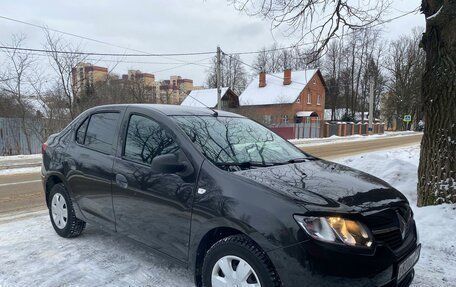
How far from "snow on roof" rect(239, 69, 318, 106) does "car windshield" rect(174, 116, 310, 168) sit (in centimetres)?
4480

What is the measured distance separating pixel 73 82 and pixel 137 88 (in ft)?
45.2

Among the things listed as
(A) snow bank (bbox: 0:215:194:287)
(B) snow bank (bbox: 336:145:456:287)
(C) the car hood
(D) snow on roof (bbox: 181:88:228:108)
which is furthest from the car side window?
(D) snow on roof (bbox: 181:88:228:108)

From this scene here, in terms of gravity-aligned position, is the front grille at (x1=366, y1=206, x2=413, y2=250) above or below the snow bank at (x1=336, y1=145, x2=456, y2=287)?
above

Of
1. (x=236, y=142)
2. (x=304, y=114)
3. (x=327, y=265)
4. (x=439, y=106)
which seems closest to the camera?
(x=327, y=265)

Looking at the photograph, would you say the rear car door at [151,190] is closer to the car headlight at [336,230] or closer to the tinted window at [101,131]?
the tinted window at [101,131]

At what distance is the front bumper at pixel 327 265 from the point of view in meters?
2.32

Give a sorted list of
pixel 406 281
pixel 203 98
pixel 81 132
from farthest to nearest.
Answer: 1. pixel 203 98
2. pixel 81 132
3. pixel 406 281

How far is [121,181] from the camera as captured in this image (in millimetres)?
3576

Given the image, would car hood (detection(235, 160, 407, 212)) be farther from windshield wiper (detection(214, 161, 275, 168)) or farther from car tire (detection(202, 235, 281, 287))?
car tire (detection(202, 235, 281, 287))

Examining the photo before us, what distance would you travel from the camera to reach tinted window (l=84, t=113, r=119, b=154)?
156 inches

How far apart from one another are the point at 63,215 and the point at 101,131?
4.20 ft

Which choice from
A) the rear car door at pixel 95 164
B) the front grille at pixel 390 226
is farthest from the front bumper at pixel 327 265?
the rear car door at pixel 95 164

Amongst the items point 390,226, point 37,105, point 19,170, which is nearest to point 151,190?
point 390,226

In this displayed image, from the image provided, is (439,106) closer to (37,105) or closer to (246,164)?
(246,164)
